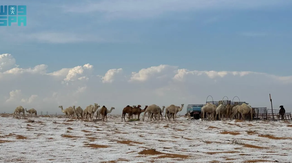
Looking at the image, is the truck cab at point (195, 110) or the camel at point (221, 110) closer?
the camel at point (221, 110)

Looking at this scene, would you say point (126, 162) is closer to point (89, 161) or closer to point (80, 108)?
point (89, 161)

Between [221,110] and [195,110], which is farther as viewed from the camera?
[195,110]

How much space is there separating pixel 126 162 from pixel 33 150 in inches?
152

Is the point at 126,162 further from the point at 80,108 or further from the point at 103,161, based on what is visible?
the point at 80,108

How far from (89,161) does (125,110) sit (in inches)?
995

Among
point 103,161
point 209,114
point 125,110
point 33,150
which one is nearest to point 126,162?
point 103,161

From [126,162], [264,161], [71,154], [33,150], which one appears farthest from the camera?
[33,150]

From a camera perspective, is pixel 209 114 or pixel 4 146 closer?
pixel 4 146

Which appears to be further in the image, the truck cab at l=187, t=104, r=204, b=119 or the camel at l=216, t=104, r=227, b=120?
the truck cab at l=187, t=104, r=204, b=119

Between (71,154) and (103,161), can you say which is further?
(71,154)

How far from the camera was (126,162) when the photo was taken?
7.55 meters

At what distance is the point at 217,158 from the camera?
7801 millimetres

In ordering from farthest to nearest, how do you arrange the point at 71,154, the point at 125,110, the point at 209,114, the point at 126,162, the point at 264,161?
the point at 209,114 < the point at 125,110 < the point at 71,154 < the point at 126,162 < the point at 264,161

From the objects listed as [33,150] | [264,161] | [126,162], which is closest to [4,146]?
[33,150]
